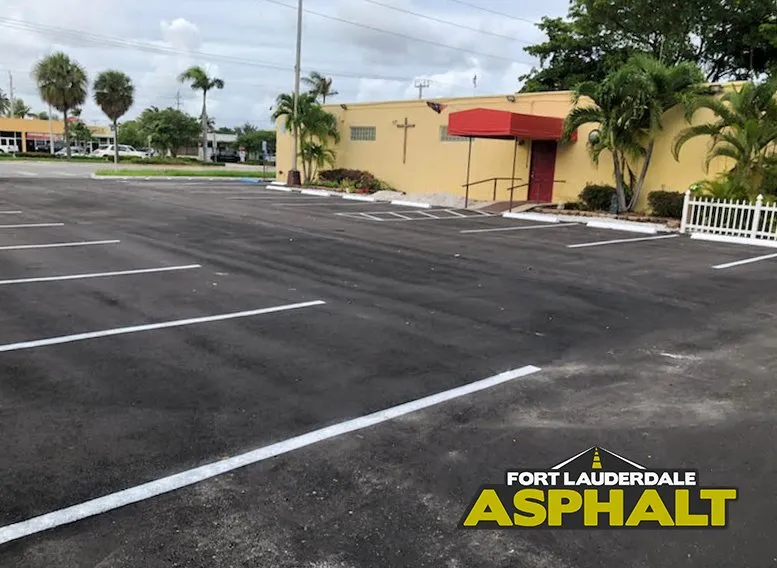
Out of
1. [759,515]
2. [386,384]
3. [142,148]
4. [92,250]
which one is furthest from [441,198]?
[142,148]

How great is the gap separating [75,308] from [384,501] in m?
5.25

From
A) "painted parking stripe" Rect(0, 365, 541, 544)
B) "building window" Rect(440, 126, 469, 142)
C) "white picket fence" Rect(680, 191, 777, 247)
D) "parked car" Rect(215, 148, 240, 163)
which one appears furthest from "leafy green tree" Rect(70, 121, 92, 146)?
"painted parking stripe" Rect(0, 365, 541, 544)

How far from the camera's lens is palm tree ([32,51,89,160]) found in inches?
2131

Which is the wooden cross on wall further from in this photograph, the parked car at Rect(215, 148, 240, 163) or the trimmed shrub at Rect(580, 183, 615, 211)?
the parked car at Rect(215, 148, 240, 163)

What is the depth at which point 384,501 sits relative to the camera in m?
3.62

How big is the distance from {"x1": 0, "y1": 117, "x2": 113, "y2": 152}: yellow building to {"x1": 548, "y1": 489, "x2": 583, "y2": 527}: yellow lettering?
8441 centimetres

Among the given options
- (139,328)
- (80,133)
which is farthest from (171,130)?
(139,328)

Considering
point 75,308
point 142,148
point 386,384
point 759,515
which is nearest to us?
point 759,515

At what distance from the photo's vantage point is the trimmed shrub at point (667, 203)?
19500 mm

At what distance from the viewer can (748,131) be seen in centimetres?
1633

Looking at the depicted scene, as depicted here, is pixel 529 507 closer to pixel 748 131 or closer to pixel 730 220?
pixel 730 220

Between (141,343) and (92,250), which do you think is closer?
(141,343)

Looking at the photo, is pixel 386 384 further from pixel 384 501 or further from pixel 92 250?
pixel 92 250

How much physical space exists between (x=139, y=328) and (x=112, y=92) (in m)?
55.2
